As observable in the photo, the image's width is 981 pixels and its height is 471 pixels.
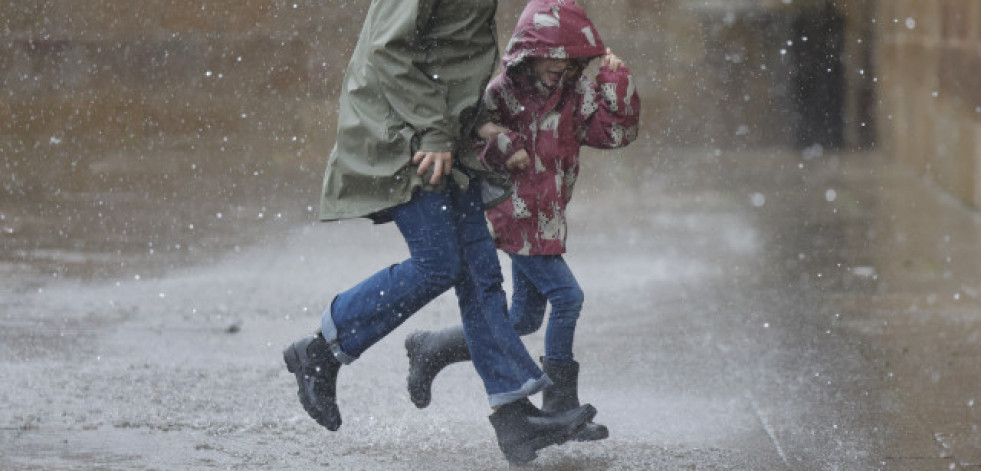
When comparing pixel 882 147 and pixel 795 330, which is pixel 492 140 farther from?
pixel 882 147

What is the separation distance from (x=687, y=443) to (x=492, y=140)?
125 centimetres

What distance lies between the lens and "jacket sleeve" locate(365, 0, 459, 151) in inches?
176

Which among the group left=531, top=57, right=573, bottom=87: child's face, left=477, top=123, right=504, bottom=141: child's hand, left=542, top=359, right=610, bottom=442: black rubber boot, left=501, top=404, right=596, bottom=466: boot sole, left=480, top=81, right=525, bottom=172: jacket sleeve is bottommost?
left=501, top=404, right=596, bottom=466: boot sole

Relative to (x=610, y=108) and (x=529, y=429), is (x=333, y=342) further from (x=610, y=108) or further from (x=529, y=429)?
(x=610, y=108)

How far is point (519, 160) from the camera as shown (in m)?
4.80

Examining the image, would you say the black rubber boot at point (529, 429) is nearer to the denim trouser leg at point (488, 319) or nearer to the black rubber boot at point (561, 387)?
the denim trouser leg at point (488, 319)

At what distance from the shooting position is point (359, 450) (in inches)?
197

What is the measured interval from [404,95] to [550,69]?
A: 1.98ft

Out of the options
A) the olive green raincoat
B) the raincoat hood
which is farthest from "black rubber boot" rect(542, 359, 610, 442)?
the raincoat hood

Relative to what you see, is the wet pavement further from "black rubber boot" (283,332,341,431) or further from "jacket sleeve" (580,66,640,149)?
"jacket sleeve" (580,66,640,149)

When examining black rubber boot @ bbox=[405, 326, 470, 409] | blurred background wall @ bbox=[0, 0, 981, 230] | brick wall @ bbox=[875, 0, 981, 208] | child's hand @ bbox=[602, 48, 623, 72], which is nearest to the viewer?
child's hand @ bbox=[602, 48, 623, 72]

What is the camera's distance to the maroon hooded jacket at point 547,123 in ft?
16.2

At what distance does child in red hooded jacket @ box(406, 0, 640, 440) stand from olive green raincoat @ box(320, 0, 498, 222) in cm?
23

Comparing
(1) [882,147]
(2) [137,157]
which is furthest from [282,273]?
(1) [882,147]
